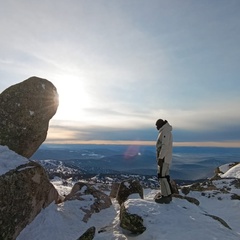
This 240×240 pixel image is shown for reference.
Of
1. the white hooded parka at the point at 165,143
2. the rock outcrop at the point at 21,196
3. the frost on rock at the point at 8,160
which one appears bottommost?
the rock outcrop at the point at 21,196

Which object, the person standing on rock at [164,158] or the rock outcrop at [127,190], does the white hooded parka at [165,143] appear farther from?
the rock outcrop at [127,190]

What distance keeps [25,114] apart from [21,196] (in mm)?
7869

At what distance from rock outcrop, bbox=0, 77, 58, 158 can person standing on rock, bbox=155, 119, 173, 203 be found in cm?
1091

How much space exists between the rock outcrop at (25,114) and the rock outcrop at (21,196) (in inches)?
150

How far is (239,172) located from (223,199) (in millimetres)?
18431

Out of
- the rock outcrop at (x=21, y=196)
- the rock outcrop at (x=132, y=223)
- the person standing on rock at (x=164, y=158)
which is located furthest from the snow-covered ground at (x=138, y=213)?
the person standing on rock at (x=164, y=158)

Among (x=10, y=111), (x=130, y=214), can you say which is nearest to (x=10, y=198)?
(x=130, y=214)

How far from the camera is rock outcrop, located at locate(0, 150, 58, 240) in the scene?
45.2 feet

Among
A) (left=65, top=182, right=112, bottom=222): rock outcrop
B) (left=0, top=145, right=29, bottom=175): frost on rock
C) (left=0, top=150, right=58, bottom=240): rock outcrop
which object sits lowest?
(left=65, top=182, right=112, bottom=222): rock outcrop

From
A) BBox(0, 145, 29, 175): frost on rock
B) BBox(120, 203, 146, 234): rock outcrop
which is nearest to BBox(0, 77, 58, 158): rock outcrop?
BBox(0, 145, 29, 175): frost on rock

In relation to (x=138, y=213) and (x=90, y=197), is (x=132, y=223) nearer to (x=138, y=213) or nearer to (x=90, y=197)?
(x=138, y=213)

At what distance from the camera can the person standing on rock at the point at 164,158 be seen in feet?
52.2

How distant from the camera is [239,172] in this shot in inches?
1668

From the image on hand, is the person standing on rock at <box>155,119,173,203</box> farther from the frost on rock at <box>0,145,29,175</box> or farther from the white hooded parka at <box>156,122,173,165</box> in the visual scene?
the frost on rock at <box>0,145,29,175</box>
